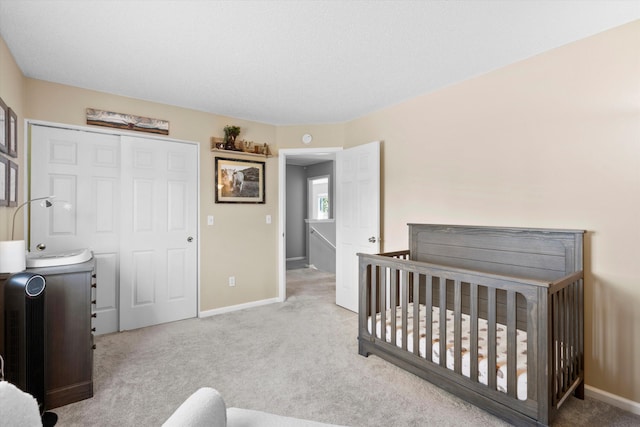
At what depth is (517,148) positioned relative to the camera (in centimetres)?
236

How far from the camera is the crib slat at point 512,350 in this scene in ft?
5.57

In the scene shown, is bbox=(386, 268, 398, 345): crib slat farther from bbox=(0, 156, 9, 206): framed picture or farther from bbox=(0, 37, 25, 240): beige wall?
bbox=(0, 37, 25, 240): beige wall

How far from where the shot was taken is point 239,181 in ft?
12.5

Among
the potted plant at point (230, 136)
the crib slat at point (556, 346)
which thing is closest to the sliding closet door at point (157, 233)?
the potted plant at point (230, 136)

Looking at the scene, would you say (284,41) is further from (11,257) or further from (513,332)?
(513,332)

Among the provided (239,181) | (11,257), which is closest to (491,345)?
(11,257)

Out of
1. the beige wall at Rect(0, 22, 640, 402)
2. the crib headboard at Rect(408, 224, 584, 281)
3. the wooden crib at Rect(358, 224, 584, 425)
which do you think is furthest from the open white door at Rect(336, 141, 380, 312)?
the wooden crib at Rect(358, 224, 584, 425)

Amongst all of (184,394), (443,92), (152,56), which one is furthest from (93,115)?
(443,92)

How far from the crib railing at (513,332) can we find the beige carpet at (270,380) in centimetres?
17

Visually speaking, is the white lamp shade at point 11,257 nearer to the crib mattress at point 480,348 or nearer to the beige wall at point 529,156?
the beige wall at point 529,156

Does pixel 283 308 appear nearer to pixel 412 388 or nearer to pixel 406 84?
pixel 412 388

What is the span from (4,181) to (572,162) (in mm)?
3700

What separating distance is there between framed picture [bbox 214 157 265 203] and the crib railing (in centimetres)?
197

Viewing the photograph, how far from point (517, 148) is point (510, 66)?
62 cm
